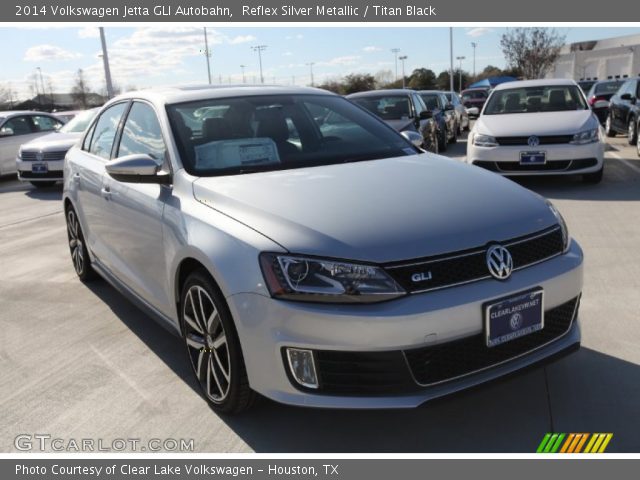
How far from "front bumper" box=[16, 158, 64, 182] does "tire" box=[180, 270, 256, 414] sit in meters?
9.86

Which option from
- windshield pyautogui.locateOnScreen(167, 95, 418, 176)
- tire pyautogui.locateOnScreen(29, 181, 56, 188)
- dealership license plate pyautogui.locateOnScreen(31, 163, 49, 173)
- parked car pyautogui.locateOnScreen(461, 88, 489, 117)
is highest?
windshield pyautogui.locateOnScreen(167, 95, 418, 176)

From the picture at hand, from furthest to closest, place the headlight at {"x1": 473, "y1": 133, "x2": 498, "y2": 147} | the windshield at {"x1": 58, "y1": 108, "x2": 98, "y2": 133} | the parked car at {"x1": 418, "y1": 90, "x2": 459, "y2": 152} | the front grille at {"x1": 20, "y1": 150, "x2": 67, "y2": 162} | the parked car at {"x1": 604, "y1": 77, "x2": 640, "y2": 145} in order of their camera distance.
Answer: the parked car at {"x1": 418, "y1": 90, "x2": 459, "y2": 152} < the windshield at {"x1": 58, "y1": 108, "x2": 98, "y2": 133} < the parked car at {"x1": 604, "y1": 77, "x2": 640, "y2": 145} < the front grille at {"x1": 20, "y1": 150, "x2": 67, "y2": 162} < the headlight at {"x1": 473, "y1": 133, "x2": 498, "y2": 147}

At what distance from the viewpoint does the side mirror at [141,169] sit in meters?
3.47

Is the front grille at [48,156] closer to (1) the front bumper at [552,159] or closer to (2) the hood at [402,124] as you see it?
(2) the hood at [402,124]

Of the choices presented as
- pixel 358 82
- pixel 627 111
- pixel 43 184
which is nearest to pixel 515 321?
pixel 627 111

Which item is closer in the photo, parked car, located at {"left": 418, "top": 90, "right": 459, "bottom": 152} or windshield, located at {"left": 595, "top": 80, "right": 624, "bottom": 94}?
parked car, located at {"left": 418, "top": 90, "right": 459, "bottom": 152}

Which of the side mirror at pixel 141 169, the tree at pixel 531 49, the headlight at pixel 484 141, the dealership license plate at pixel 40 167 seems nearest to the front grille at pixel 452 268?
the side mirror at pixel 141 169

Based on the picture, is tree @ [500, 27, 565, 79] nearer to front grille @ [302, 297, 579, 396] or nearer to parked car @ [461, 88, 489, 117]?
parked car @ [461, 88, 489, 117]

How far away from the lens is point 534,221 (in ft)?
9.66

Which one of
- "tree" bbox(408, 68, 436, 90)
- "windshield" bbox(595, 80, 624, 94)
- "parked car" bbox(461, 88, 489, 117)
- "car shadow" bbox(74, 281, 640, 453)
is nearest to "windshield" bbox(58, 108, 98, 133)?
"car shadow" bbox(74, 281, 640, 453)

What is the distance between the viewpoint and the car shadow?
282 cm

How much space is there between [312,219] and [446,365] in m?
0.81

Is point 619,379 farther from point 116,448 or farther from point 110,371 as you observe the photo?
point 110,371

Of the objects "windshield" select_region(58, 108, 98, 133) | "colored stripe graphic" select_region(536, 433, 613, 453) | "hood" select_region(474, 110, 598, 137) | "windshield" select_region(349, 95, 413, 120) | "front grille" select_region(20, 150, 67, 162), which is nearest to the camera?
"colored stripe graphic" select_region(536, 433, 613, 453)
